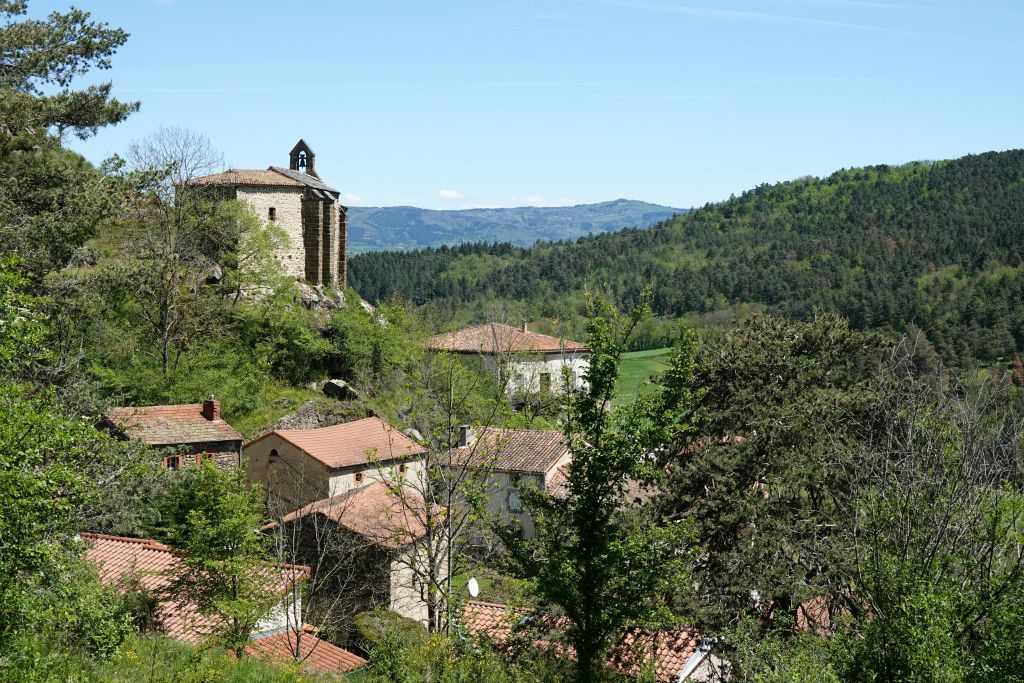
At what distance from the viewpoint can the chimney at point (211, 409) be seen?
30.4 meters

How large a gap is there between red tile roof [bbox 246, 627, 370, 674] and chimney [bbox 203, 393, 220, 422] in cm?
967

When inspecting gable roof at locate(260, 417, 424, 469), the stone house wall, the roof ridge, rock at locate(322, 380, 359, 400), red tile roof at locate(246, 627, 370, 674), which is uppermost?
the stone house wall

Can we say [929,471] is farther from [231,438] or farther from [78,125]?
[231,438]

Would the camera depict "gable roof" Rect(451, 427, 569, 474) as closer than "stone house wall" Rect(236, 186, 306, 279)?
Yes

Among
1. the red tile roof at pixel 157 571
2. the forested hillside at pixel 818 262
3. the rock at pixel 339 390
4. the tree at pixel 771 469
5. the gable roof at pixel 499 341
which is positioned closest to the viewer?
the tree at pixel 771 469

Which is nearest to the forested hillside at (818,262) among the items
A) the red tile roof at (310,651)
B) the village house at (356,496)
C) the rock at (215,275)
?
the rock at (215,275)

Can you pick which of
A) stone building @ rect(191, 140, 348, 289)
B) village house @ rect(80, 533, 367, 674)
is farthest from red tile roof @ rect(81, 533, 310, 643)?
stone building @ rect(191, 140, 348, 289)

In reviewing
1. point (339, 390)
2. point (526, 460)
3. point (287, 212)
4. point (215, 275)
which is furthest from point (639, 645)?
point (287, 212)

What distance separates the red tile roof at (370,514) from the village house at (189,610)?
282cm

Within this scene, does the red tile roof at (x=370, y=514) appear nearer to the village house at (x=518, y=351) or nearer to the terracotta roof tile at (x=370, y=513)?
the terracotta roof tile at (x=370, y=513)

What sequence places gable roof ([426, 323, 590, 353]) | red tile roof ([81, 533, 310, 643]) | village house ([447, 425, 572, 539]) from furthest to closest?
gable roof ([426, 323, 590, 353]) → village house ([447, 425, 572, 539]) → red tile roof ([81, 533, 310, 643])

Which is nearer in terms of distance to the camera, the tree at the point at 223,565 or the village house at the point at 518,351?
the tree at the point at 223,565

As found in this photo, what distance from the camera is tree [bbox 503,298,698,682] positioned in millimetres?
13141

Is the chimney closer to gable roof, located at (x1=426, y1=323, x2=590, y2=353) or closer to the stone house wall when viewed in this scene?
the stone house wall
